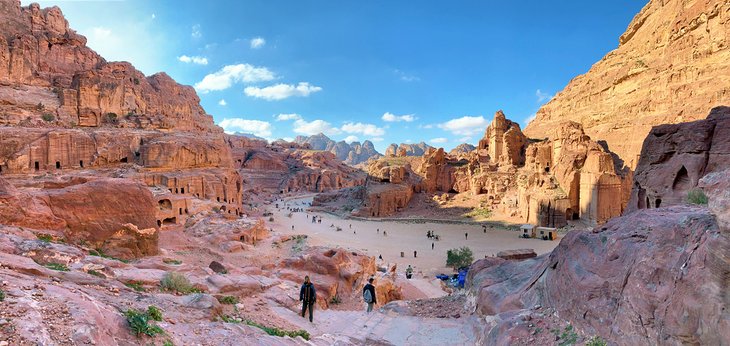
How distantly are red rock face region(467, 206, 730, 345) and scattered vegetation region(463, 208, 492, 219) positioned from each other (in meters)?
35.7

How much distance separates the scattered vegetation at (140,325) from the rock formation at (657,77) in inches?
1993

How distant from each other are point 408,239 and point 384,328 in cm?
2576

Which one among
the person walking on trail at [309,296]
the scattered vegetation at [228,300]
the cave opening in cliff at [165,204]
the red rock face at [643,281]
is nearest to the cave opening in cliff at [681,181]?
the red rock face at [643,281]

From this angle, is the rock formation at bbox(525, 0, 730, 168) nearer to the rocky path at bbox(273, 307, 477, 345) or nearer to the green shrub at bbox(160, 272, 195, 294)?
the rocky path at bbox(273, 307, 477, 345)

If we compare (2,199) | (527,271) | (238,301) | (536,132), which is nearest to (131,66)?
(2,199)

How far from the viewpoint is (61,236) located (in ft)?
36.5

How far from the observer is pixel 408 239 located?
34438 millimetres

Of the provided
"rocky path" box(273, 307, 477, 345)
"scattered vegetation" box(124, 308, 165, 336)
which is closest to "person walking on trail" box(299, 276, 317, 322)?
"rocky path" box(273, 307, 477, 345)

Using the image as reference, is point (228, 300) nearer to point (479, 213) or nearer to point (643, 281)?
point (643, 281)

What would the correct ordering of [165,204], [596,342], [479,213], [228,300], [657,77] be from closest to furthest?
[596,342]
[228,300]
[165,204]
[479,213]
[657,77]

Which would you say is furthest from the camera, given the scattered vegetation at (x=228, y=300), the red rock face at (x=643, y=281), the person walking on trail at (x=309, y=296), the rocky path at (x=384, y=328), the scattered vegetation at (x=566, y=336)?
the person walking on trail at (x=309, y=296)

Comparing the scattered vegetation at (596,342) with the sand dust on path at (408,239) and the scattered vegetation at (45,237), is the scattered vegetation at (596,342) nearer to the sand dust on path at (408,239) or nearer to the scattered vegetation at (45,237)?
the scattered vegetation at (45,237)

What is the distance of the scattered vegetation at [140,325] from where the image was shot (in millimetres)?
4750

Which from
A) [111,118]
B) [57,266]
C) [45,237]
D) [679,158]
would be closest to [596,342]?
[57,266]
